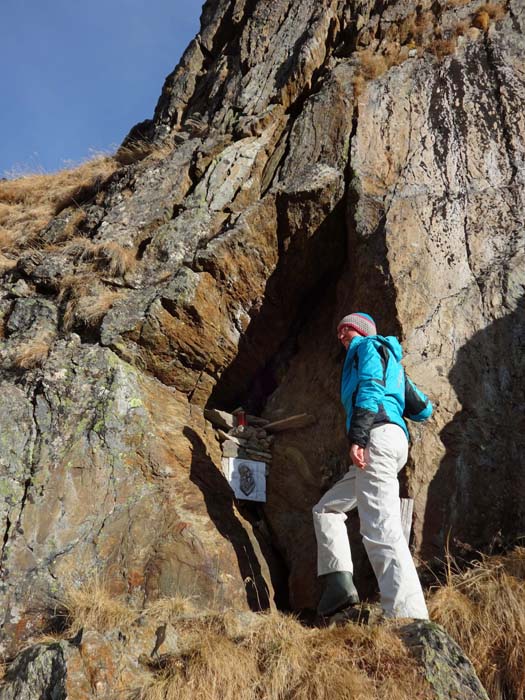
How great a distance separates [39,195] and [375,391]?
10961mm

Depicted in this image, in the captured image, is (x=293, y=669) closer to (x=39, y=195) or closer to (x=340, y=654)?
(x=340, y=654)

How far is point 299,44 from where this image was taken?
12.0m

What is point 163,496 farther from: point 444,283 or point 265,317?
point 444,283

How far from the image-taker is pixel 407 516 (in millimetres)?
5883

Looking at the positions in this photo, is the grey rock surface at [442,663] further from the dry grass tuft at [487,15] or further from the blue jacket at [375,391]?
the dry grass tuft at [487,15]

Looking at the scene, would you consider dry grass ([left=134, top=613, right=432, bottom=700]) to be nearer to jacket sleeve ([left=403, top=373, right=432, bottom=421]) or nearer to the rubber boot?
the rubber boot

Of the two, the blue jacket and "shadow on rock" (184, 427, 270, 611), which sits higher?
the blue jacket

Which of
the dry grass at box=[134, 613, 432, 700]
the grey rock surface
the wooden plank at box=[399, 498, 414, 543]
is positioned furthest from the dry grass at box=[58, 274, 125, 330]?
the grey rock surface

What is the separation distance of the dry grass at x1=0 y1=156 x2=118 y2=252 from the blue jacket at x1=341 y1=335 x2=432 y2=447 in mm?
7317

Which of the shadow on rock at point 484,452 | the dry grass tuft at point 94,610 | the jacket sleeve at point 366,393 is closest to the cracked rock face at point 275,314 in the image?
the shadow on rock at point 484,452

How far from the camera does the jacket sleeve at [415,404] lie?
5789mm

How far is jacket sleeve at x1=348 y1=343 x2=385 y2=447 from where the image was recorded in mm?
5125

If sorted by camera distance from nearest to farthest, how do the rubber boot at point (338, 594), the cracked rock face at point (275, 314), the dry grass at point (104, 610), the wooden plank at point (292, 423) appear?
the rubber boot at point (338, 594)
the dry grass at point (104, 610)
the cracked rock face at point (275, 314)
the wooden plank at point (292, 423)

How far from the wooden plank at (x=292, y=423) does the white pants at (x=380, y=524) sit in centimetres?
235
